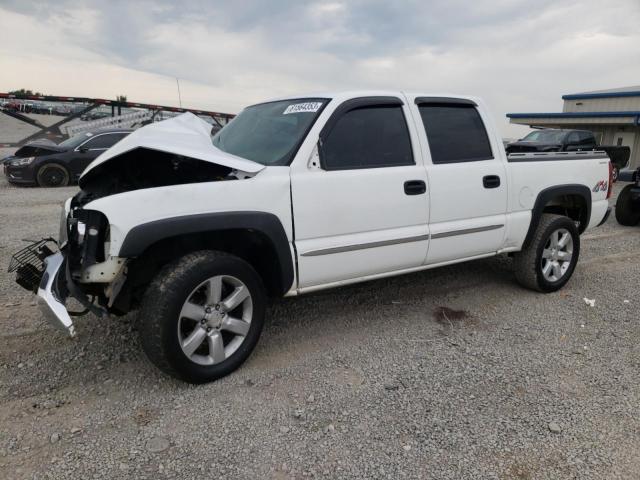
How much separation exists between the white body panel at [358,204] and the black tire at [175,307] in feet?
1.01

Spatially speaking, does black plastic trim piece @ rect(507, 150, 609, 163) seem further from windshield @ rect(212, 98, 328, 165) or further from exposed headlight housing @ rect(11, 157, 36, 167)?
exposed headlight housing @ rect(11, 157, 36, 167)

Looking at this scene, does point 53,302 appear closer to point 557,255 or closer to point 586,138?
point 557,255

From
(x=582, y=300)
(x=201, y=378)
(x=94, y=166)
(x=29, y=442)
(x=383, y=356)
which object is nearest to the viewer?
(x=29, y=442)

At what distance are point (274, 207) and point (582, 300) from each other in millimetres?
3337

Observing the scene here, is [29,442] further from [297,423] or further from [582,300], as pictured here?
[582,300]

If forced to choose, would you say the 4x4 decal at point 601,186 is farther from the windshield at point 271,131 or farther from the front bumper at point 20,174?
the front bumper at point 20,174

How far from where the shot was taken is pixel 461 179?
381 cm

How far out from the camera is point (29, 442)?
2410 mm

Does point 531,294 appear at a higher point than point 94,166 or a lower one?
lower

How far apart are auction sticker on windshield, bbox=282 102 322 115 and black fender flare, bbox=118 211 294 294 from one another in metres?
0.93

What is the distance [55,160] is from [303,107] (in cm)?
989

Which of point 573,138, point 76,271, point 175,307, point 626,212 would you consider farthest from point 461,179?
point 573,138

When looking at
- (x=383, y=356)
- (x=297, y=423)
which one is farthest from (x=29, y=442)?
(x=383, y=356)

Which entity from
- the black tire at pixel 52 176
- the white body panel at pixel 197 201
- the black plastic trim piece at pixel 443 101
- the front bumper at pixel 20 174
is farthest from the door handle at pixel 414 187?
the front bumper at pixel 20 174
